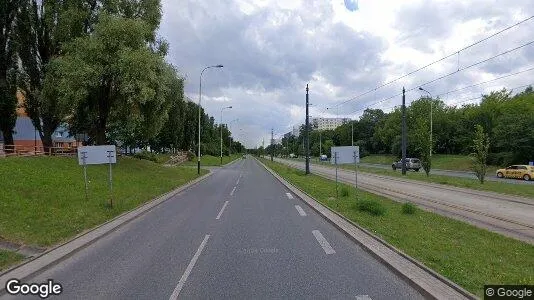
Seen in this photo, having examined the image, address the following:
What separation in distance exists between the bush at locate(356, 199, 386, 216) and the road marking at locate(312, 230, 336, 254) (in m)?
3.93

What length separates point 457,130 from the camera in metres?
81.1

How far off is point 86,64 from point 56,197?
52.9 ft

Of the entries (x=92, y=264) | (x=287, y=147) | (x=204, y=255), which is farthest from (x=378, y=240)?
(x=287, y=147)

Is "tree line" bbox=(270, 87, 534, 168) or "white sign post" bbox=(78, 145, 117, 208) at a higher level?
"tree line" bbox=(270, 87, 534, 168)

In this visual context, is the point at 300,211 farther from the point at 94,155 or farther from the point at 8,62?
the point at 8,62

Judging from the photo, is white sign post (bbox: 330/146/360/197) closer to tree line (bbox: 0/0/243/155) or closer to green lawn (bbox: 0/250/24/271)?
green lawn (bbox: 0/250/24/271)

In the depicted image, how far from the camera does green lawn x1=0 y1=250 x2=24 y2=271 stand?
823 centimetres

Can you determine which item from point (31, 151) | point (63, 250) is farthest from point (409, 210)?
point (31, 151)

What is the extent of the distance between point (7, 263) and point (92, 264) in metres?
1.47

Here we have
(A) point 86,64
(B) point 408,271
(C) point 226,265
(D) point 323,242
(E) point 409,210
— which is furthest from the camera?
(A) point 86,64

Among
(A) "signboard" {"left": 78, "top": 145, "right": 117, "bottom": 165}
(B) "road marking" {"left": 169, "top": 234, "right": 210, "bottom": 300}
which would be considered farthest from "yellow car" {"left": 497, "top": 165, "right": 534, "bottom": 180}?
(B) "road marking" {"left": 169, "top": 234, "right": 210, "bottom": 300}

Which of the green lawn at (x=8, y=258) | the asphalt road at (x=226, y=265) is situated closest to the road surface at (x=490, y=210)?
the asphalt road at (x=226, y=265)

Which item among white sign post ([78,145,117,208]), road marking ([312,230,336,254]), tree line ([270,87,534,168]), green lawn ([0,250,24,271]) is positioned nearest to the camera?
green lawn ([0,250,24,271])

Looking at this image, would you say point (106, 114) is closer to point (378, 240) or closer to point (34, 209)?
point (34, 209)
